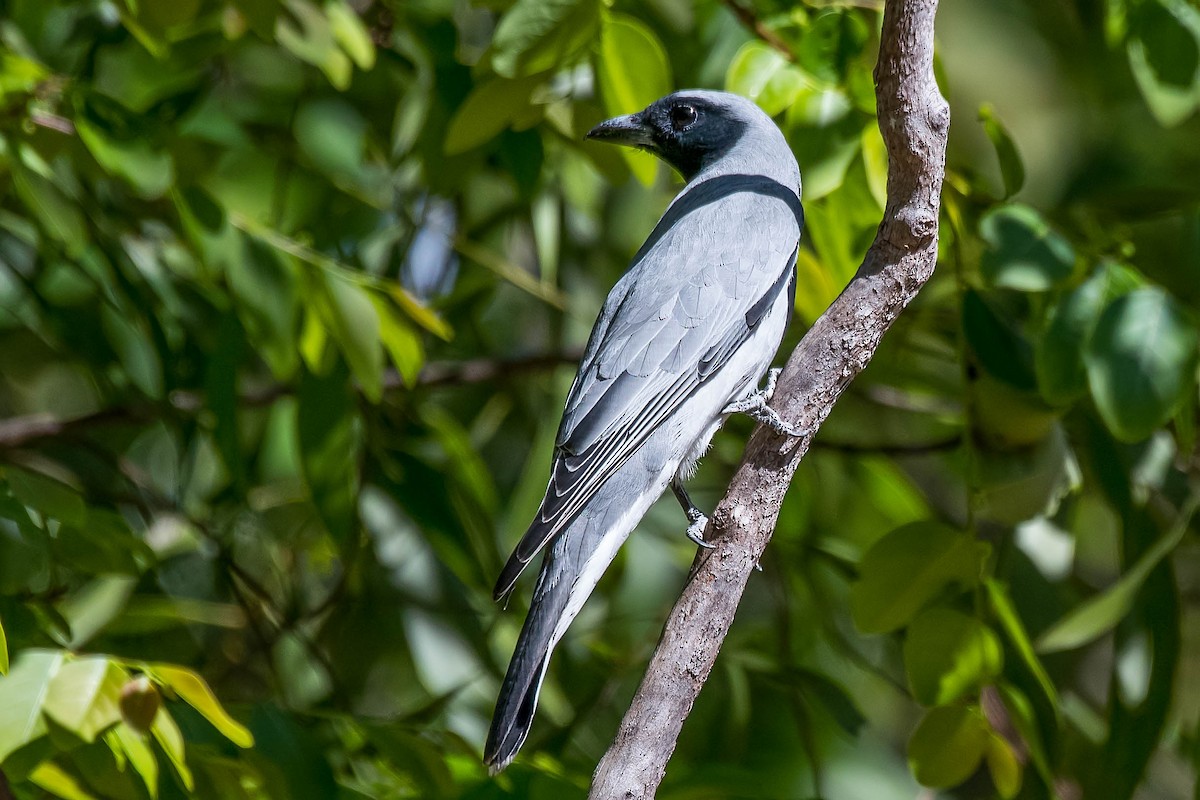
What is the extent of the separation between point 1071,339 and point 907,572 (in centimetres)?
64

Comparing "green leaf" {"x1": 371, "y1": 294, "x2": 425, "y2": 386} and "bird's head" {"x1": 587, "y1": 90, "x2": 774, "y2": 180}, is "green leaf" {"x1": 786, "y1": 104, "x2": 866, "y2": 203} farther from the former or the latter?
"green leaf" {"x1": 371, "y1": 294, "x2": 425, "y2": 386}

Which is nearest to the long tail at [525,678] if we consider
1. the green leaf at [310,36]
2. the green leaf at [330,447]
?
the green leaf at [330,447]

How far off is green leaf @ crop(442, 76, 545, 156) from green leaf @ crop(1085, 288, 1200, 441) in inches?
55.3

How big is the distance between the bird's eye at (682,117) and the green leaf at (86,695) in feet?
7.40

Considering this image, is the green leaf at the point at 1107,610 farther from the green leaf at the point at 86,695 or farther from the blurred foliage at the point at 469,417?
the green leaf at the point at 86,695

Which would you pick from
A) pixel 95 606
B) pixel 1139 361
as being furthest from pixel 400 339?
pixel 1139 361

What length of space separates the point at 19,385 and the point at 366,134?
1.74 metres

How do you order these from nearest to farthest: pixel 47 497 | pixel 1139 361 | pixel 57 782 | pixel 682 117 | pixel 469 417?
pixel 57 782 → pixel 47 497 → pixel 1139 361 → pixel 682 117 → pixel 469 417

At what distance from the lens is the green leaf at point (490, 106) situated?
296cm

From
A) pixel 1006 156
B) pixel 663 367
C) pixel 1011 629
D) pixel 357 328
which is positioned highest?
pixel 1006 156

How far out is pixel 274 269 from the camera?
3.11 metres

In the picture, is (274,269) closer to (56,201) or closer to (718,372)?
(56,201)

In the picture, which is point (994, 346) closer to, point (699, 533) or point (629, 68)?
point (699, 533)

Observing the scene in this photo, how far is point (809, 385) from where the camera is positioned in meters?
2.52
